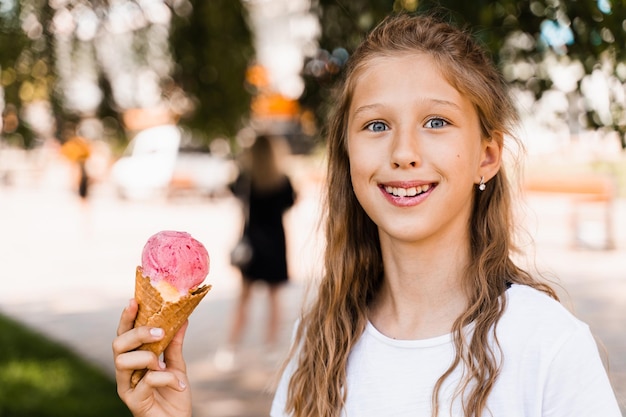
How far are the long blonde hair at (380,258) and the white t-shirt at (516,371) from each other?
0.02 m

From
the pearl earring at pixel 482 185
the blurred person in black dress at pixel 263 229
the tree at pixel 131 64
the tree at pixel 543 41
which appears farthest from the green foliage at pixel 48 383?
the pearl earring at pixel 482 185

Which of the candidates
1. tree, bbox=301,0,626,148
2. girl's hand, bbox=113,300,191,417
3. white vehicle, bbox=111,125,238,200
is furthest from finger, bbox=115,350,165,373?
white vehicle, bbox=111,125,238,200

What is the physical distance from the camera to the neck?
174 centimetres

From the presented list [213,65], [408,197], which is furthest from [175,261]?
[213,65]

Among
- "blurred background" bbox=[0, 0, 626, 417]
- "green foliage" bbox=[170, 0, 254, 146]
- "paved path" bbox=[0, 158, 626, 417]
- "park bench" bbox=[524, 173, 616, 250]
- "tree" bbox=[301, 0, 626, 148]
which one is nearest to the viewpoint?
"tree" bbox=[301, 0, 626, 148]

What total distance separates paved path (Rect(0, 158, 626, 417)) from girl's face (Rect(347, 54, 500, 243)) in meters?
0.52

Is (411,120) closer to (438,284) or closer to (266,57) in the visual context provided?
(438,284)

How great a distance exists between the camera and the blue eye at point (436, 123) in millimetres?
1688

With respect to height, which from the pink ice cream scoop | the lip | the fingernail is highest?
the lip

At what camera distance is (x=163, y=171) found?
68.3 ft

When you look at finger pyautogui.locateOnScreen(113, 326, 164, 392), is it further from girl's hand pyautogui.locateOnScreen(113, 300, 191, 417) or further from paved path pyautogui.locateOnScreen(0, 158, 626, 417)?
paved path pyautogui.locateOnScreen(0, 158, 626, 417)

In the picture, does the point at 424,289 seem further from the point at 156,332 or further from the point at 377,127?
the point at 156,332

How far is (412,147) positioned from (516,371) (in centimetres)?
48

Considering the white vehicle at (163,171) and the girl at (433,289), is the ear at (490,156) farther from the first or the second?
the white vehicle at (163,171)
